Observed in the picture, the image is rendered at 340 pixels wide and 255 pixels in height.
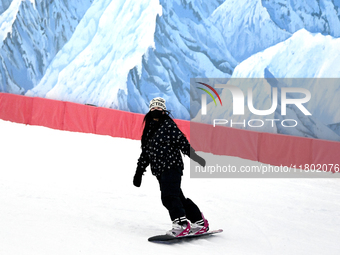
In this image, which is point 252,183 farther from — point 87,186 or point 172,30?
point 172,30

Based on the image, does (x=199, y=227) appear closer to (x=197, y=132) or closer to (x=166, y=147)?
(x=166, y=147)

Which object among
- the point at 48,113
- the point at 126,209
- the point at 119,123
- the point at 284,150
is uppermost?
the point at 48,113

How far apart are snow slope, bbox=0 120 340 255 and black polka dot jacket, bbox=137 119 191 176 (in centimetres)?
74

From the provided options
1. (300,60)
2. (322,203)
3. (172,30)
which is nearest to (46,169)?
(322,203)

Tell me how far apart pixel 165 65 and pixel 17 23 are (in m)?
7.33

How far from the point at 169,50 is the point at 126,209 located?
37.1 feet

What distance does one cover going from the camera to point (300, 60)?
12914 millimetres

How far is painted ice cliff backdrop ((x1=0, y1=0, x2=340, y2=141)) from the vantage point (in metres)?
12.6

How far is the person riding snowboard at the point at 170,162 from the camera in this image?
154 inches

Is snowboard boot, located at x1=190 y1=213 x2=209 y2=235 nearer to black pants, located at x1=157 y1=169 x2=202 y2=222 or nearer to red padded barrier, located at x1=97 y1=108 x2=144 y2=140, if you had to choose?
black pants, located at x1=157 y1=169 x2=202 y2=222

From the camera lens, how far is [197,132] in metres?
11.7

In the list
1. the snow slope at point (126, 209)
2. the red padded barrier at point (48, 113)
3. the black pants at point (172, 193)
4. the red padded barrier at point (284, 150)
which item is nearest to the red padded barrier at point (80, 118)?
the red padded barrier at point (48, 113)

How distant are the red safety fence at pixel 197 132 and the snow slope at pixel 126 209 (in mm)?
1146

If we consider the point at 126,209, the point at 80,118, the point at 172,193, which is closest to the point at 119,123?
the point at 80,118
